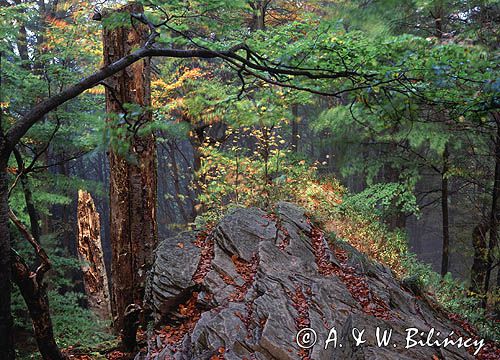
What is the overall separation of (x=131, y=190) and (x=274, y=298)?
2.70 metres

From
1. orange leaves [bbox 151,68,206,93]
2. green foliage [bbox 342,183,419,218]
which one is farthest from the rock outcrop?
orange leaves [bbox 151,68,206,93]

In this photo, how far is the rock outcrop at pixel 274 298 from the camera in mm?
4113

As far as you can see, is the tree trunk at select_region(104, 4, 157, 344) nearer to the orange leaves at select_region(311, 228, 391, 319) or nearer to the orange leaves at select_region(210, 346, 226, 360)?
the orange leaves at select_region(210, 346, 226, 360)

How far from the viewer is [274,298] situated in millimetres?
4934

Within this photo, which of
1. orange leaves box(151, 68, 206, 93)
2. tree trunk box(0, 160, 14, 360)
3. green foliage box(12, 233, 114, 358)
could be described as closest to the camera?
tree trunk box(0, 160, 14, 360)

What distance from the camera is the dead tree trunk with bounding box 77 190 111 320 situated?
427 inches

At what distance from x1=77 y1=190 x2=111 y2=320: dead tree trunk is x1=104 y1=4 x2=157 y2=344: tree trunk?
5.70 meters

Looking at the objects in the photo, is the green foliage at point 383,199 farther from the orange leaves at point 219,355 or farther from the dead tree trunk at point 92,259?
the dead tree trunk at point 92,259

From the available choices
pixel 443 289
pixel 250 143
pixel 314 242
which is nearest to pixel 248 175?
pixel 314 242

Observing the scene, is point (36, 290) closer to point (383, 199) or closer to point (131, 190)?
point (131, 190)

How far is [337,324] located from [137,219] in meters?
3.31

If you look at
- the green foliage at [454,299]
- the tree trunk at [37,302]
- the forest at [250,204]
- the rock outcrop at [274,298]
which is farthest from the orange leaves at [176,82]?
the green foliage at [454,299]

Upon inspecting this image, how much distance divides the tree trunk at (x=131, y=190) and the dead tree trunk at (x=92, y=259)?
18.7ft

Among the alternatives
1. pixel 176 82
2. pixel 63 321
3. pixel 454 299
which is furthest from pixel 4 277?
pixel 176 82
